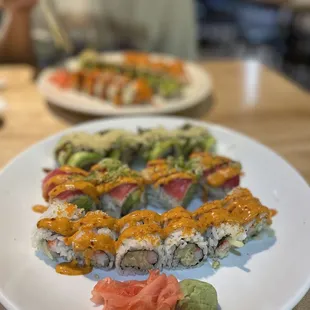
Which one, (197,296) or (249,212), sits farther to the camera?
(249,212)

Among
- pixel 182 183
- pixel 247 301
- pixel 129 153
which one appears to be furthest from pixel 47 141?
pixel 247 301

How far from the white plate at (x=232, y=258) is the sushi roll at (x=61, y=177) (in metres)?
0.06

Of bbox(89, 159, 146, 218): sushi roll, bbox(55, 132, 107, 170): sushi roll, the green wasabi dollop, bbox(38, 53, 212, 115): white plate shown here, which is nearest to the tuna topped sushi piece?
bbox(89, 159, 146, 218): sushi roll

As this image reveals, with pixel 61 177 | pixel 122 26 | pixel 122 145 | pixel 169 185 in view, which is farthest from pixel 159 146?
pixel 122 26

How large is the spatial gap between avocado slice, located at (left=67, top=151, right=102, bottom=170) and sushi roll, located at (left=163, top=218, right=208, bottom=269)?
0.47 metres

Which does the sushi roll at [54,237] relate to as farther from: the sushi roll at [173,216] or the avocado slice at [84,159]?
the avocado slice at [84,159]

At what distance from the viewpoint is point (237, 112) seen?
224 cm

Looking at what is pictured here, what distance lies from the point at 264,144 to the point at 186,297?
3.37 feet

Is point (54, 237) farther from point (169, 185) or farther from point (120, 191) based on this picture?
point (169, 185)

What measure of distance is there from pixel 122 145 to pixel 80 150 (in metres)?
0.15

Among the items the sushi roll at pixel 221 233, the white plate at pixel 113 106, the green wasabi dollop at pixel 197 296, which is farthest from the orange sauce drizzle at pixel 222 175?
the white plate at pixel 113 106

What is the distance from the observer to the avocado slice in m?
1.61

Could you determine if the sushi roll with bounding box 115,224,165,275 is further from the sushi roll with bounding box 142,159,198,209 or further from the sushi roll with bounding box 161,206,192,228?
the sushi roll with bounding box 142,159,198,209

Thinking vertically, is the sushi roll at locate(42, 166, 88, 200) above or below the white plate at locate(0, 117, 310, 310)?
above
